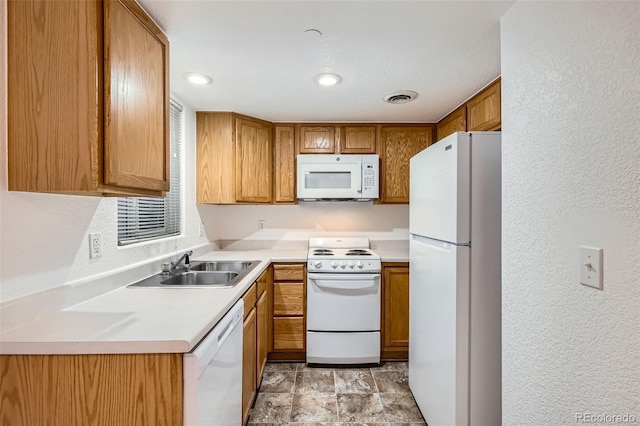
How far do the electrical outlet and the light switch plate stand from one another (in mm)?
1860

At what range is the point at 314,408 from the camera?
205cm

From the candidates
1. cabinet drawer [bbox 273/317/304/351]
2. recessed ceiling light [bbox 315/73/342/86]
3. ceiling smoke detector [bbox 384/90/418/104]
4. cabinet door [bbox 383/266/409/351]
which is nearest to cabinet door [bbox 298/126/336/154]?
ceiling smoke detector [bbox 384/90/418/104]

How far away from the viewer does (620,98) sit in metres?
0.79

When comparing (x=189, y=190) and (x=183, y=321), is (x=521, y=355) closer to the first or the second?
(x=183, y=321)

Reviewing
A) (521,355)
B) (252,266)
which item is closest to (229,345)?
(252,266)

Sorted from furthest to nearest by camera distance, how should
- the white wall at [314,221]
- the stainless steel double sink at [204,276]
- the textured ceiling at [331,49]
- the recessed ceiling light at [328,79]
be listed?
the white wall at [314,221] → the recessed ceiling light at [328,79] → the stainless steel double sink at [204,276] → the textured ceiling at [331,49]

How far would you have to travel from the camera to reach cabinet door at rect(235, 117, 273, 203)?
276 centimetres

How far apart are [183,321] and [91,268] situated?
2.05ft

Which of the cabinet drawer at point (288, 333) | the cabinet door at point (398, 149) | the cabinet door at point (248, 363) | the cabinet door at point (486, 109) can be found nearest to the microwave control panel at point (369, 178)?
the cabinet door at point (398, 149)

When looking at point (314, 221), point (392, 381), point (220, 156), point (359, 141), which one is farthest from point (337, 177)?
point (392, 381)

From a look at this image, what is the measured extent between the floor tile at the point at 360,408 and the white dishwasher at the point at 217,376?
0.74 meters

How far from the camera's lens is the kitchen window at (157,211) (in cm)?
175

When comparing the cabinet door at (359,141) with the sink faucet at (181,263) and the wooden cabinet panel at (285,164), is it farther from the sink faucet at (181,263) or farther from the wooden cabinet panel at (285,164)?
the sink faucet at (181,263)

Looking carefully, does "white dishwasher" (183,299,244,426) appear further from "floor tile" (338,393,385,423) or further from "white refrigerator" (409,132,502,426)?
"white refrigerator" (409,132,502,426)
